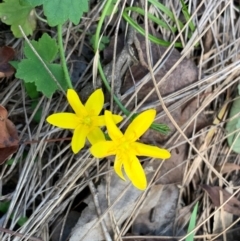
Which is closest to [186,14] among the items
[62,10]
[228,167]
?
[62,10]

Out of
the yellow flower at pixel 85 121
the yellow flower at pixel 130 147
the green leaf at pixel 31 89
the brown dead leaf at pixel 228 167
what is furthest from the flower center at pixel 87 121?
the brown dead leaf at pixel 228 167

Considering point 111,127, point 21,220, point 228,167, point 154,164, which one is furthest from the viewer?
point 228,167

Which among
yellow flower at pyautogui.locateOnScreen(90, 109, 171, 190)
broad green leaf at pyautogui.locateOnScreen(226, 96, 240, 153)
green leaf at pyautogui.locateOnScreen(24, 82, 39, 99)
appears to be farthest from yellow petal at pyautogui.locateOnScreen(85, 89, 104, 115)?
broad green leaf at pyautogui.locateOnScreen(226, 96, 240, 153)

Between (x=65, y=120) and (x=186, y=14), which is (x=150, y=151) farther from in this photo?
(x=186, y=14)

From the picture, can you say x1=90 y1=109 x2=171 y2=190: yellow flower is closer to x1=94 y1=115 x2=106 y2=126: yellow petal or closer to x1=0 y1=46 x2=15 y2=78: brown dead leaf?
x1=94 y1=115 x2=106 y2=126: yellow petal

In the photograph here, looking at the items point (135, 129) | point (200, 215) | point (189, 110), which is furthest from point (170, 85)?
point (200, 215)

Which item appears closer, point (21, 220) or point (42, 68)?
point (42, 68)
